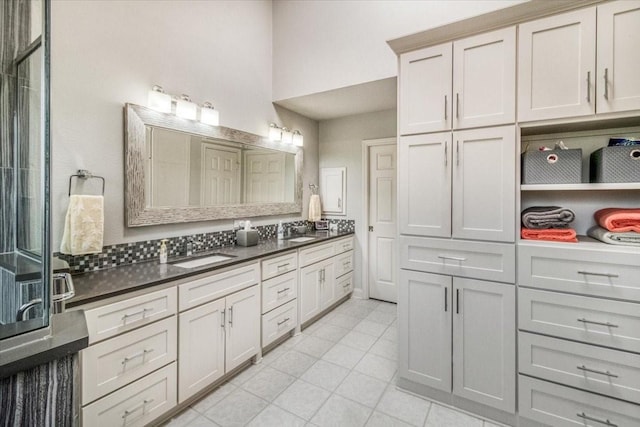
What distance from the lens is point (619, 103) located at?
5.05 ft

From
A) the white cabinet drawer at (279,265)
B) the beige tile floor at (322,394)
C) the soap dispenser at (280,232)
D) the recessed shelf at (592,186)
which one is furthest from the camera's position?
the soap dispenser at (280,232)

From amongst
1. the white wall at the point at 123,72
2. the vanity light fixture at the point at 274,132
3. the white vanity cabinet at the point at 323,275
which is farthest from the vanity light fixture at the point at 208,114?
the white vanity cabinet at the point at 323,275

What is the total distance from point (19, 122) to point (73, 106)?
844mm

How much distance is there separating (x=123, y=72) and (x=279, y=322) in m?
2.35

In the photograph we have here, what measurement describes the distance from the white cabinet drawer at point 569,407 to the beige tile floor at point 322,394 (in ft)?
0.94

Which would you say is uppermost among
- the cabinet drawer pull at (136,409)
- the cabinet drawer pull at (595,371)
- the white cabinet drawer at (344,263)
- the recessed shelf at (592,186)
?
the recessed shelf at (592,186)

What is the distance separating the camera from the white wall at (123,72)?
181cm

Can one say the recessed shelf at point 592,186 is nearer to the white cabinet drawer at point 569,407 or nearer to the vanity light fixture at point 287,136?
the white cabinet drawer at point 569,407

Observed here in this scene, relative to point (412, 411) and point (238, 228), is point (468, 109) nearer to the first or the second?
point (412, 411)

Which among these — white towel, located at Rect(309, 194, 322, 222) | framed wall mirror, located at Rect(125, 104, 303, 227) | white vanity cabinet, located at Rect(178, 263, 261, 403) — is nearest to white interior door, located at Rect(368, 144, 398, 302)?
white towel, located at Rect(309, 194, 322, 222)

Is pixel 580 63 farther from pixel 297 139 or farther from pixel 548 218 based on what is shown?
pixel 297 139

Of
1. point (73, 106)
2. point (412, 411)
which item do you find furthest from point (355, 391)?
point (73, 106)

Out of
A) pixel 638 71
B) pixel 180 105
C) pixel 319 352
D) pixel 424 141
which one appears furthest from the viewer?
pixel 319 352

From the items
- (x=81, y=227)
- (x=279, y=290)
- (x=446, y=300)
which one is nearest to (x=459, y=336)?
(x=446, y=300)
